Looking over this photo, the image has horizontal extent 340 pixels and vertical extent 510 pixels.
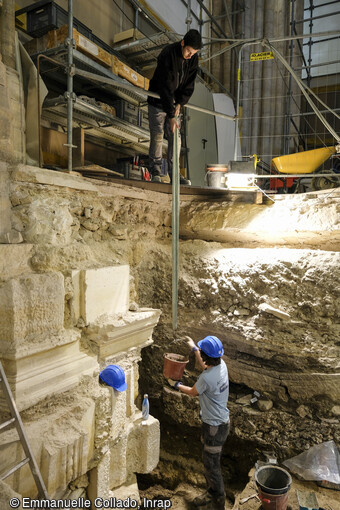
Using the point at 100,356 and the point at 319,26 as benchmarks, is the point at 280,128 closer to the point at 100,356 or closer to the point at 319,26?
the point at 319,26

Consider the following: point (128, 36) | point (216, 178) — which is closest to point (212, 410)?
point (216, 178)

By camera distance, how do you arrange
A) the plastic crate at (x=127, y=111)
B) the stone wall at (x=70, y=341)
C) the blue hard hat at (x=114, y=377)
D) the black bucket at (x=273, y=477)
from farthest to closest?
the plastic crate at (x=127, y=111) → the black bucket at (x=273, y=477) → the blue hard hat at (x=114, y=377) → the stone wall at (x=70, y=341)

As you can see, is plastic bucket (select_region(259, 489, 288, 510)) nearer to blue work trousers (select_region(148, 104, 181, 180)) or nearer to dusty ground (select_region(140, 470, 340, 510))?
dusty ground (select_region(140, 470, 340, 510))

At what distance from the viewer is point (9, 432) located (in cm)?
189

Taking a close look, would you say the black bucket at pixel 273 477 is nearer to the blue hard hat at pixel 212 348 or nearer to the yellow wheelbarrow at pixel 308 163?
the blue hard hat at pixel 212 348

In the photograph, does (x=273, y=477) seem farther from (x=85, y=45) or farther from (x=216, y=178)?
(x=85, y=45)

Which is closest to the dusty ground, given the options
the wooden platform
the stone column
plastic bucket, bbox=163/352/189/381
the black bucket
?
the black bucket

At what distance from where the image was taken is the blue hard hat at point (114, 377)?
2521 mm

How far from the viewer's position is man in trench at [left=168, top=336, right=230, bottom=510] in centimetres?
322

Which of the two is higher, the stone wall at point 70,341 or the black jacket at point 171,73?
the black jacket at point 171,73

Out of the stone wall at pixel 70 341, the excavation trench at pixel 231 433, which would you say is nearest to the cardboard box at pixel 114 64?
the stone wall at pixel 70 341

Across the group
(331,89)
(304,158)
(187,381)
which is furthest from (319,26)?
(187,381)

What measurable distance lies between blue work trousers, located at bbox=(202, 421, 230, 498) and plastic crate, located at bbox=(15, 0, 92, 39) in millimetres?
5169

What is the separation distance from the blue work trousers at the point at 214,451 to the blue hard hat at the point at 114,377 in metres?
1.33
